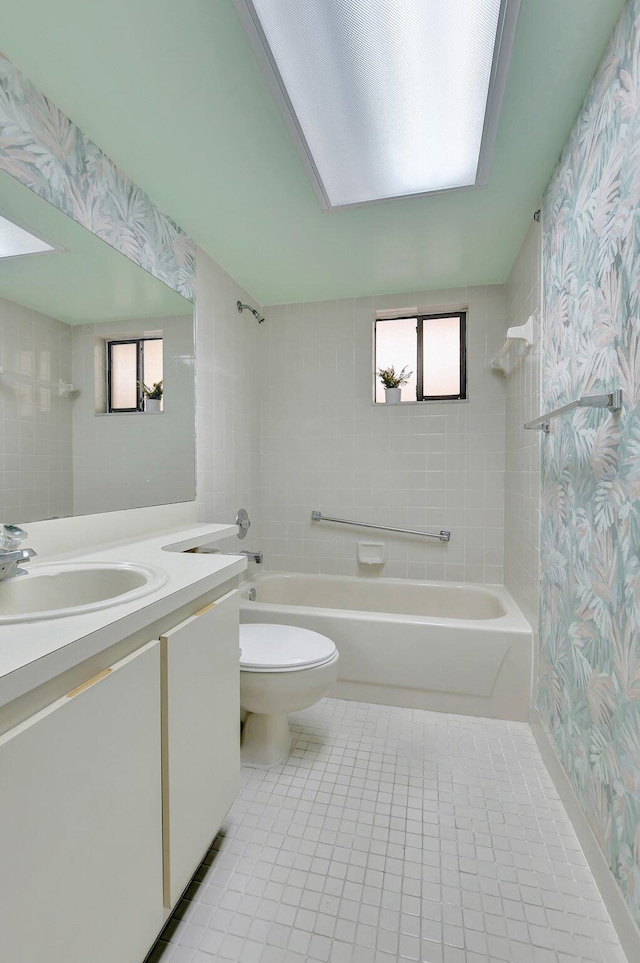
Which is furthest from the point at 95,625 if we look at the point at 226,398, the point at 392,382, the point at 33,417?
the point at 392,382

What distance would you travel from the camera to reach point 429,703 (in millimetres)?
1951

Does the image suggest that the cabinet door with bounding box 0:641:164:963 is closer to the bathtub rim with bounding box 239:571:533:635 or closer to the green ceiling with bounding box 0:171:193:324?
the green ceiling with bounding box 0:171:193:324

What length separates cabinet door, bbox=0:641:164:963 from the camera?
54 centimetres

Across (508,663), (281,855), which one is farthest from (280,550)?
(281,855)

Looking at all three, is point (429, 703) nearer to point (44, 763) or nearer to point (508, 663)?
point (508, 663)

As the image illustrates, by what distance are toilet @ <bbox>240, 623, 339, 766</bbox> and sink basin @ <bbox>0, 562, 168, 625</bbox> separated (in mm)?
565

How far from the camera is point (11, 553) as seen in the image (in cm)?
93

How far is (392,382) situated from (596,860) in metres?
2.31

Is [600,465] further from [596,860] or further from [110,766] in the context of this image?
[110,766]

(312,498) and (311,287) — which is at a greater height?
(311,287)

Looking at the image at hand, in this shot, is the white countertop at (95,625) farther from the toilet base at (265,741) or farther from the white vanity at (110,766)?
the toilet base at (265,741)

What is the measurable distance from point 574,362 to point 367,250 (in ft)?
4.07

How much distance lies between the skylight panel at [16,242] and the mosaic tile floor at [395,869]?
174cm

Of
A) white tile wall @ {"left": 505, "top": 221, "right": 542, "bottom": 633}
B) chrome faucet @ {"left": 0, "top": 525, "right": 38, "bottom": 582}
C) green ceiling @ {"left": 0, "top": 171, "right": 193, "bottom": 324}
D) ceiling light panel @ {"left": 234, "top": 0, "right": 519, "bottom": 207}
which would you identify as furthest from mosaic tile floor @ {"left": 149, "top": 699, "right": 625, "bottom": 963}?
ceiling light panel @ {"left": 234, "top": 0, "right": 519, "bottom": 207}
